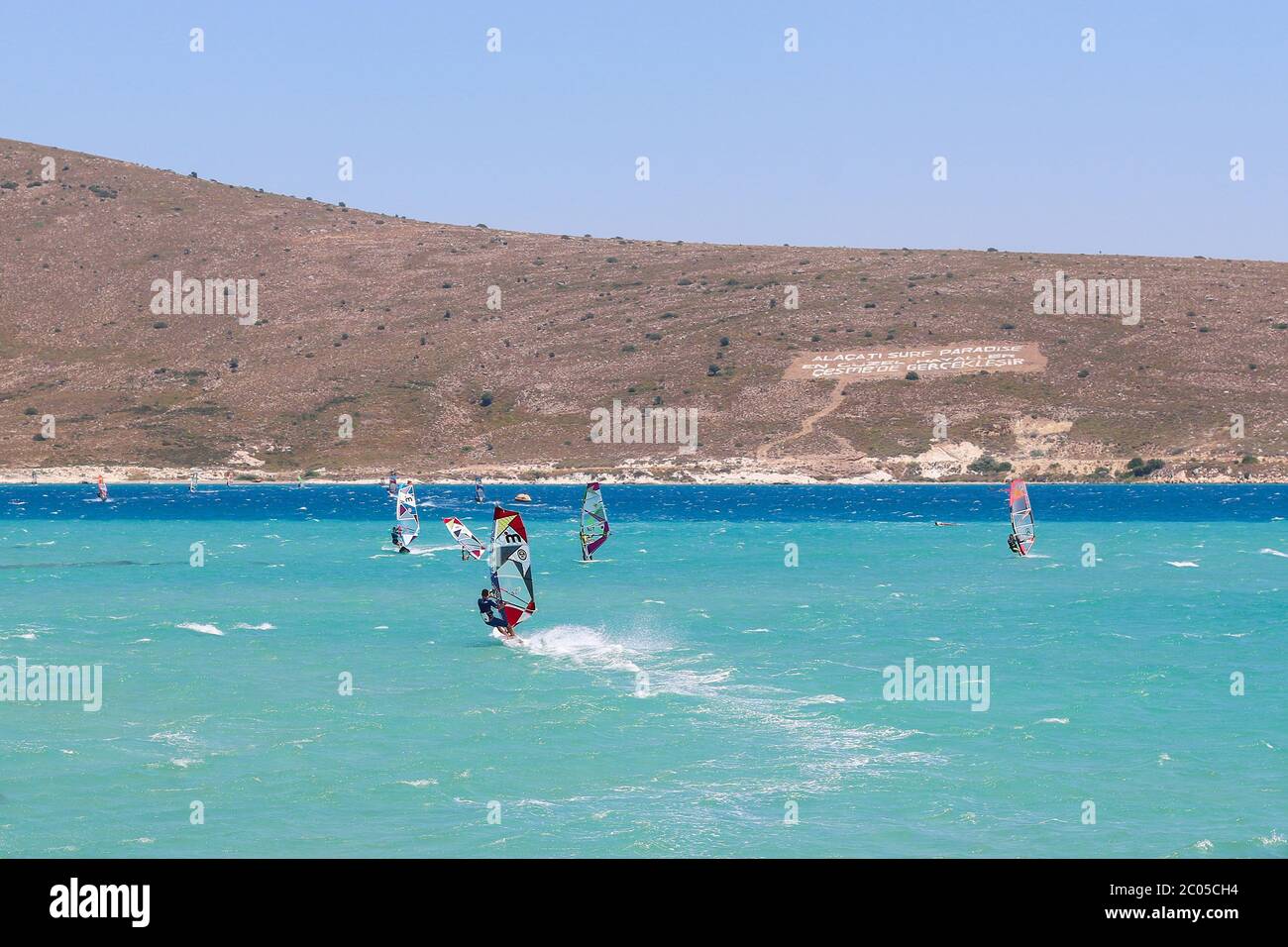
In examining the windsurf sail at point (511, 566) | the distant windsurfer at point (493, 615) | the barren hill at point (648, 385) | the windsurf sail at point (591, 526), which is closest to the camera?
the windsurf sail at point (511, 566)

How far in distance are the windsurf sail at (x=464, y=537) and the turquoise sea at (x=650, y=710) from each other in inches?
66.9

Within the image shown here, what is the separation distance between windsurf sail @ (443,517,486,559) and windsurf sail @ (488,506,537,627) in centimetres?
1210

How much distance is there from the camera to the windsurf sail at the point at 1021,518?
3039 inches

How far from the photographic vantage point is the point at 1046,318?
186 metres

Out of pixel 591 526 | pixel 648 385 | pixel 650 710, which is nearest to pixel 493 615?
pixel 650 710
